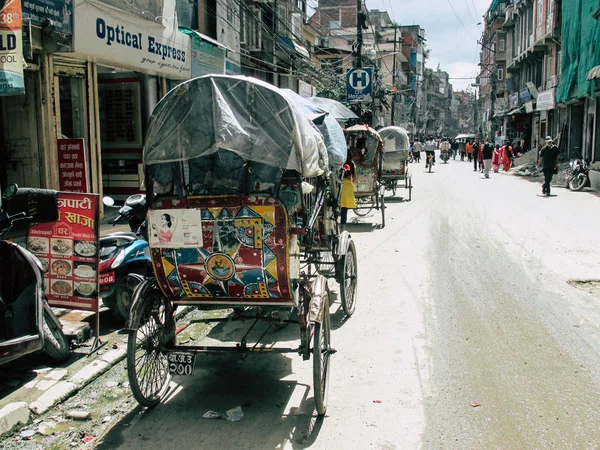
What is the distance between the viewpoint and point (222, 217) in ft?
14.5

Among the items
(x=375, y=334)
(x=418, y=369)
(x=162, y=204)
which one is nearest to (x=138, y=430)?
(x=162, y=204)

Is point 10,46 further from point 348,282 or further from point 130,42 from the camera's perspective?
point 348,282

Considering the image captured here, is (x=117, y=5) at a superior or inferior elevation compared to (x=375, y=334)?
superior

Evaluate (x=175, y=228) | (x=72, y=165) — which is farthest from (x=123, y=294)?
(x=72, y=165)

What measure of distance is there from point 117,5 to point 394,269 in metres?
8.11

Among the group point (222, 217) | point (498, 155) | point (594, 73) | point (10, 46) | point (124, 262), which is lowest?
point (124, 262)

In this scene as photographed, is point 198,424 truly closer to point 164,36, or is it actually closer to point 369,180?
point 369,180

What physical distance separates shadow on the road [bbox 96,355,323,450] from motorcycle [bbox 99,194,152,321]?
1592 mm

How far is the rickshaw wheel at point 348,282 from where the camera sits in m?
6.73

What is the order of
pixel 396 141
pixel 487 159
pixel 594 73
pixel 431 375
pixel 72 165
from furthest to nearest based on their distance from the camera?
1. pixel 487 159
2. pixel 594 73
3. pixel 396 141
4. pixel 72 165
5. pixel 431 375

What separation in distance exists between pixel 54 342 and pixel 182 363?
1.55m

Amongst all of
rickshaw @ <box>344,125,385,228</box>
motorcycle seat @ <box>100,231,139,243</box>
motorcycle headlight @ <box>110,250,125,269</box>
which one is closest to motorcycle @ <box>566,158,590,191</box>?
rickshaw @ <box>344,125,385,228</box>

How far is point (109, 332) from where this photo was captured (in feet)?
21.4

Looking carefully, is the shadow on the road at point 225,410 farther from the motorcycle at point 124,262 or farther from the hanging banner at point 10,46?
the hanging banner at point 10,46
